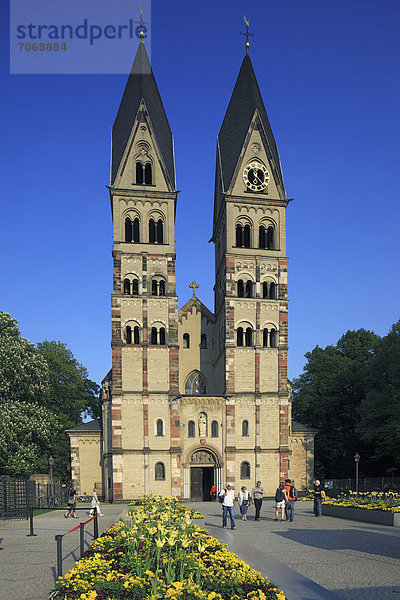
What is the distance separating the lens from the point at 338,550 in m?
16.7

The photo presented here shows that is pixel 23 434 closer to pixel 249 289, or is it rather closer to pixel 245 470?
pixel 245 470

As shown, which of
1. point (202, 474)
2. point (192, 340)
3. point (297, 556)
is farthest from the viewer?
point (192, 340)

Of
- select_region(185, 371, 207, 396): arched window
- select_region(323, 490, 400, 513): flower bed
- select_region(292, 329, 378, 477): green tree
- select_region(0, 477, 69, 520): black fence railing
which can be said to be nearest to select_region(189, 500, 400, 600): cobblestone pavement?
select_region(323, 490, 400, 513): flower bed

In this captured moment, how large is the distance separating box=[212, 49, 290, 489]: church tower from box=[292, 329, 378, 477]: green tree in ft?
32.6

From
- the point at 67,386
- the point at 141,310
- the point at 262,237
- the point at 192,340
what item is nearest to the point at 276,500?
the point at 141,310

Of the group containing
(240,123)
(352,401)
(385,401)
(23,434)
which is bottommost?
(23,434)

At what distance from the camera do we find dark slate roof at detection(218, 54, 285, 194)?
50531 millimetres

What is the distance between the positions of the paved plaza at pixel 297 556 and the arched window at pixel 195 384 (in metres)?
25.3

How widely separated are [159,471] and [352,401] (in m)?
22.7

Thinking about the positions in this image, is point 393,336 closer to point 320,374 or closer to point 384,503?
point 320,374

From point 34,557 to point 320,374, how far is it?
5002 centimetres

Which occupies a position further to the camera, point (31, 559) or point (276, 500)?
point (276, 500)

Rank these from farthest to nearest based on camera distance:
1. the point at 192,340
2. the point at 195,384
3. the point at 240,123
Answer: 1. the point at 240,123
2. the point at 192,340
3. the point at 195,384

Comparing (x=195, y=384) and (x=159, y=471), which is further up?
(x=195, y=384)
